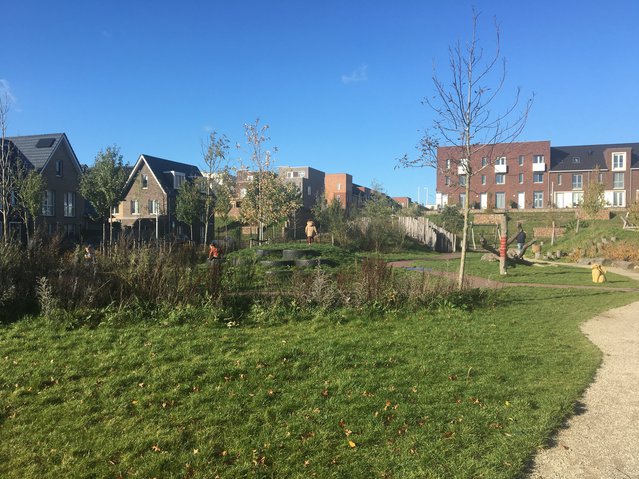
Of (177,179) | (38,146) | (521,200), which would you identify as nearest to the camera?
(38,146)

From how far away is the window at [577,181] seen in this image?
203ft

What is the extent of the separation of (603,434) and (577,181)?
65.7 meters

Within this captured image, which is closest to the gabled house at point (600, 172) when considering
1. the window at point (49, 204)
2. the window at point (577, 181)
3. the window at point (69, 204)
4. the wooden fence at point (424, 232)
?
the window at point (577, 181)

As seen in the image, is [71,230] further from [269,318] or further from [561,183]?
[561,183]

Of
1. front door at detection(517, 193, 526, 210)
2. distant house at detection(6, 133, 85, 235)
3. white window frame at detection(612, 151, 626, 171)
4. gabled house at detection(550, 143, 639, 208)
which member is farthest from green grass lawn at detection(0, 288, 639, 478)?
white window frame at detection(612, 151, 626, 171)

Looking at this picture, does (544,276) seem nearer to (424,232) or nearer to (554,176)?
(424,232)

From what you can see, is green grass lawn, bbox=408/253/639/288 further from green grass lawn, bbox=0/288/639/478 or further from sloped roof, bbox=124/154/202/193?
sloped roof, bbox=124/154/202/193

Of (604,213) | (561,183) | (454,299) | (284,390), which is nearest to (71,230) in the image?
(454,299)

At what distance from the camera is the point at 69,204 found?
39844 mm

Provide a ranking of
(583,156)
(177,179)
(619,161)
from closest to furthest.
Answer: (177,179)
(619,161)
(583,156)

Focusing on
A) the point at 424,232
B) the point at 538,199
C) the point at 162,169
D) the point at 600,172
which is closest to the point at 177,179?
the point at 162,169

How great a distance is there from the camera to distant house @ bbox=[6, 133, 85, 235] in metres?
37.1

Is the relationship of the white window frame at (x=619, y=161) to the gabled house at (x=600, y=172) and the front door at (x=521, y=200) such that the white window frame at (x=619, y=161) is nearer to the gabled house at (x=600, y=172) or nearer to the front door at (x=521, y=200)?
the gabled house at (x=600, y=172)

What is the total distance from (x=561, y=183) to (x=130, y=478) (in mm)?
68088
